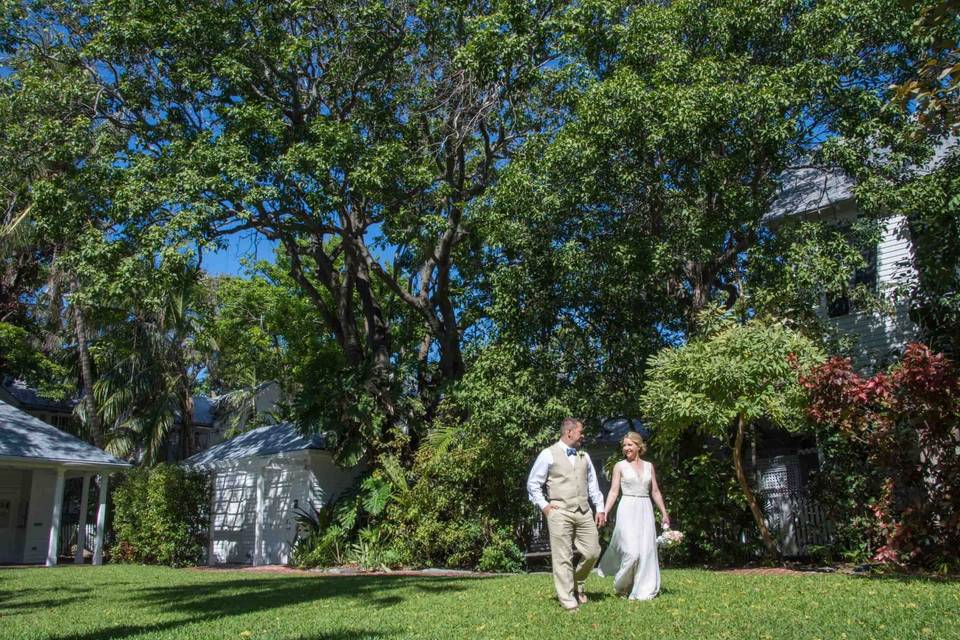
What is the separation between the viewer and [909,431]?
1089 centimetres

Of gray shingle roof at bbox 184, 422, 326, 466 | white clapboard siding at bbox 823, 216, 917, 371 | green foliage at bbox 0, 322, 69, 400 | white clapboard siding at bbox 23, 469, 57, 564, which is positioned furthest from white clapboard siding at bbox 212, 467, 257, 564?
white clapboard siding at bbox 823, 216, 917, 371

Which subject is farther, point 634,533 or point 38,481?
point 38,481

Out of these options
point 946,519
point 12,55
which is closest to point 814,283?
point 946,519

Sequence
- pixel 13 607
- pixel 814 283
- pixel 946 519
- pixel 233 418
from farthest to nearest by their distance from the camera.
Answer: pixel 233 418 → pixel 814 283 → pixel 946 519 → pixel 13 607

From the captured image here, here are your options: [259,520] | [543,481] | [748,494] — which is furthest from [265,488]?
[543,481]

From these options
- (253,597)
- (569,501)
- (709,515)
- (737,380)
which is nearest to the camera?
(569,501)

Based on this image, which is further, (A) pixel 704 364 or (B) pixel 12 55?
(B) pixel 12 55

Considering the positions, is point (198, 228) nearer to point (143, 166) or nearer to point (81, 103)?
point (143, 166)

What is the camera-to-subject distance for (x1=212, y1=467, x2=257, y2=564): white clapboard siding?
21750mm

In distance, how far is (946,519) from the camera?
1066 cm

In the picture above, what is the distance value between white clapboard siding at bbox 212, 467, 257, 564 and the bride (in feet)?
50.8

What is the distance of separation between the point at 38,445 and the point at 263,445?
5526mm

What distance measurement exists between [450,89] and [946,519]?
12212 millimetres

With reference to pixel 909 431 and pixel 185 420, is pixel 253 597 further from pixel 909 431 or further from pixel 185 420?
pixel 185 420
